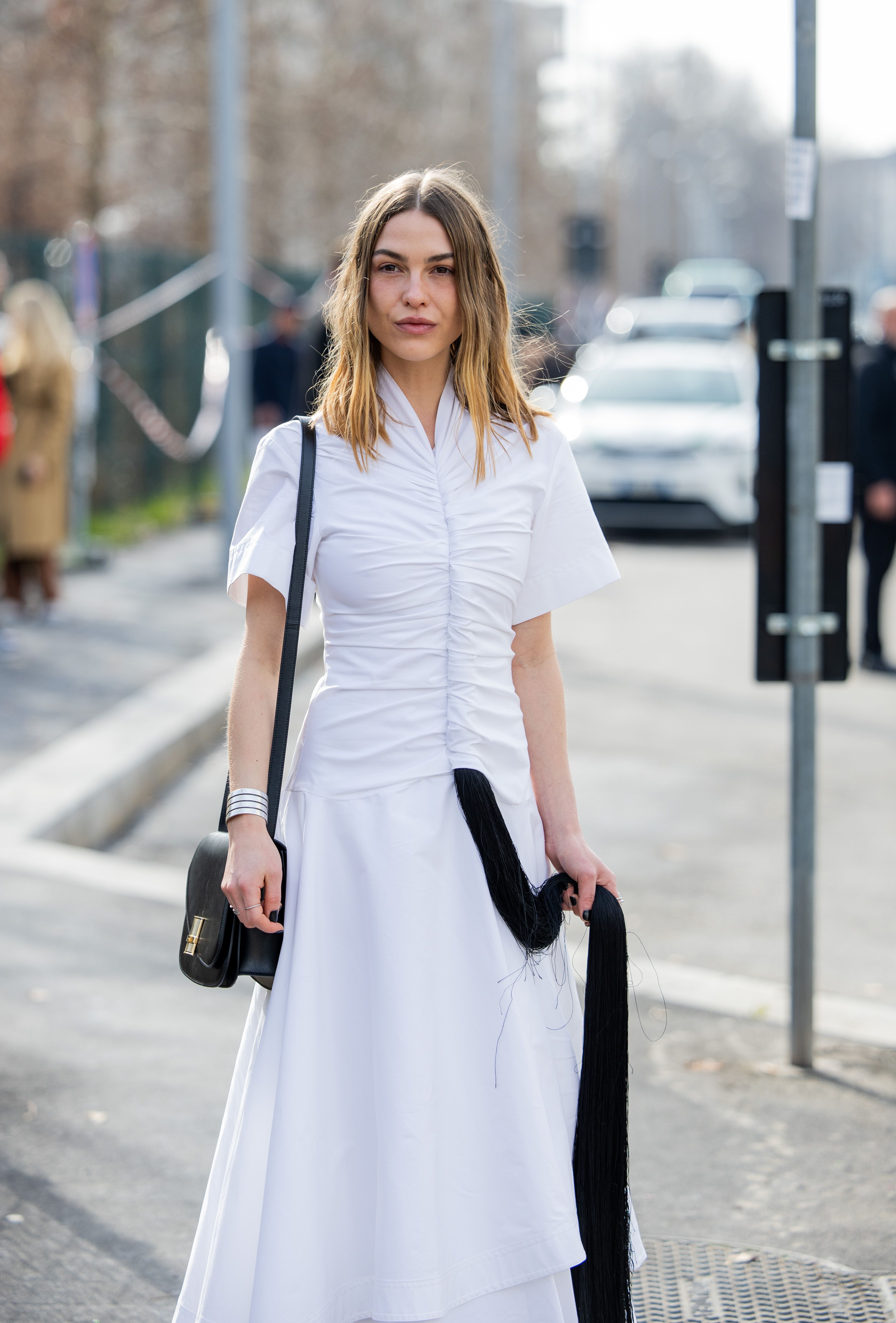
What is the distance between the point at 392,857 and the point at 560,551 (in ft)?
1.82

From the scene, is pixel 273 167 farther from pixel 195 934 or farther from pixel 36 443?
pixel 195 934

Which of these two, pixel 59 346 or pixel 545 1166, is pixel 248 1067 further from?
pixel 59 346

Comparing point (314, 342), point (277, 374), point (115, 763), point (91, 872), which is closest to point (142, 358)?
point (277, 374)

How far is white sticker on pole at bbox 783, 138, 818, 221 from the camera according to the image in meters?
4.02

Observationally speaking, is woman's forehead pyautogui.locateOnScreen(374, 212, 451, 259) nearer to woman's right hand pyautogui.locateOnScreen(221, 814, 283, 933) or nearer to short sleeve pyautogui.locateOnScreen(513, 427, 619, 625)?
short sleeve pyautogui.locateOnScreen(513, 427, 619, 625)

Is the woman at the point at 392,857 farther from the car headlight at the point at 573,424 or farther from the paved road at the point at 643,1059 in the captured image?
the car headlight at the point at 573,424

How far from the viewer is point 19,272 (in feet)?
46.2

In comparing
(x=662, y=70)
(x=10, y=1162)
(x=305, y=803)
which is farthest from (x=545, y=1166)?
(x=662, y=70)

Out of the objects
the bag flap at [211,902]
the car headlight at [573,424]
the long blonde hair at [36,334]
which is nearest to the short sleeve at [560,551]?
the bag flap at [211,902]

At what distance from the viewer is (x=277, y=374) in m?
15.2

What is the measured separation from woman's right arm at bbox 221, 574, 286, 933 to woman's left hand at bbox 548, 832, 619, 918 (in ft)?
1.52

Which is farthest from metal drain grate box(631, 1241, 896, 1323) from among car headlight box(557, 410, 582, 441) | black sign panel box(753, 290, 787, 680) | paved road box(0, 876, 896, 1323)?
car headlight box(557, 410, 582, 441)

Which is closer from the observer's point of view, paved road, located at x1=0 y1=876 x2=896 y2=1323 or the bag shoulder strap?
the bag shoulder strap

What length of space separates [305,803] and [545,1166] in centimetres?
64
